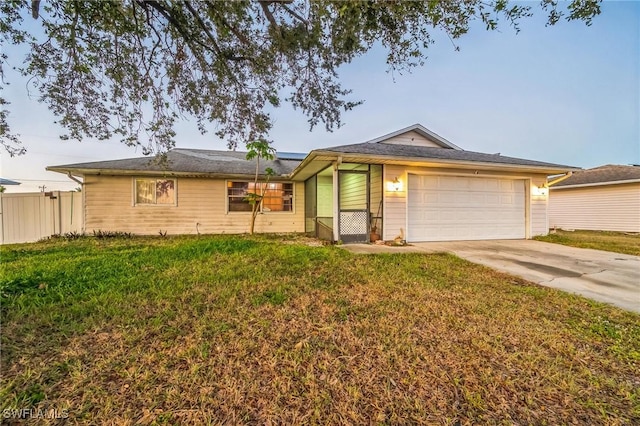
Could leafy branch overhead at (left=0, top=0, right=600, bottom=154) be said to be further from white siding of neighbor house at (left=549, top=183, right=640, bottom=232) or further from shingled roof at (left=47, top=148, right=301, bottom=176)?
white siding of neighbor house at (left=549, top=183, right=640, bottom=232)

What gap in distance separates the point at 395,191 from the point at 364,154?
153 cm

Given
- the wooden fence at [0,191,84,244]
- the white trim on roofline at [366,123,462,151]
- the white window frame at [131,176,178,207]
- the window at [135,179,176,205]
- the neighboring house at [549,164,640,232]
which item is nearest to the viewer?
the wooden fence at [0,191,84,244]

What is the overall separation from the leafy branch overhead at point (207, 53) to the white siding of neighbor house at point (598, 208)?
1317 cm

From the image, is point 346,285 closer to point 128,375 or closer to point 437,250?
point 128,375

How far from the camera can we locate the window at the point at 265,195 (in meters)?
10.3

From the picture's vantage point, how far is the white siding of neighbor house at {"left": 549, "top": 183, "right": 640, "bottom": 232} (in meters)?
11.3

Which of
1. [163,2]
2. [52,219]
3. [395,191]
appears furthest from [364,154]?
[52,219]

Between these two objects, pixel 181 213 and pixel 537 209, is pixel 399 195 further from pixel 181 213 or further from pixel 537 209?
pixel 181 213

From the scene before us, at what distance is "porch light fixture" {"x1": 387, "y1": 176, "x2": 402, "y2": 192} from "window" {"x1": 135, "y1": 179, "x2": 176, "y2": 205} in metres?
7.67

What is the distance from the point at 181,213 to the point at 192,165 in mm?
1878

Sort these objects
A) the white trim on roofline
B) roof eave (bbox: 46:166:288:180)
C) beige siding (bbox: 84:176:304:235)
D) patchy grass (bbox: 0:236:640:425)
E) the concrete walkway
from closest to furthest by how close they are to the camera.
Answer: patchy grass (bbox: 0:236:640:425)
the concrete walkway
roof eave (bbox: 46:166:288:180)
beige siding (bbox: 84:176:304:235)
the white trim on roofline

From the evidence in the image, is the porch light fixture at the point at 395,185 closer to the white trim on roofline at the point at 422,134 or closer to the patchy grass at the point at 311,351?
the white trim on roofline at the point at 422,134

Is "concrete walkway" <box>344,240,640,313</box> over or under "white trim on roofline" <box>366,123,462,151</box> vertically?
under

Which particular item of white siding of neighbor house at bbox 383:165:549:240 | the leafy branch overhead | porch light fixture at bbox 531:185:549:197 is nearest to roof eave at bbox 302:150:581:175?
white siding of neighbor house at bbox 383:165:549:240
